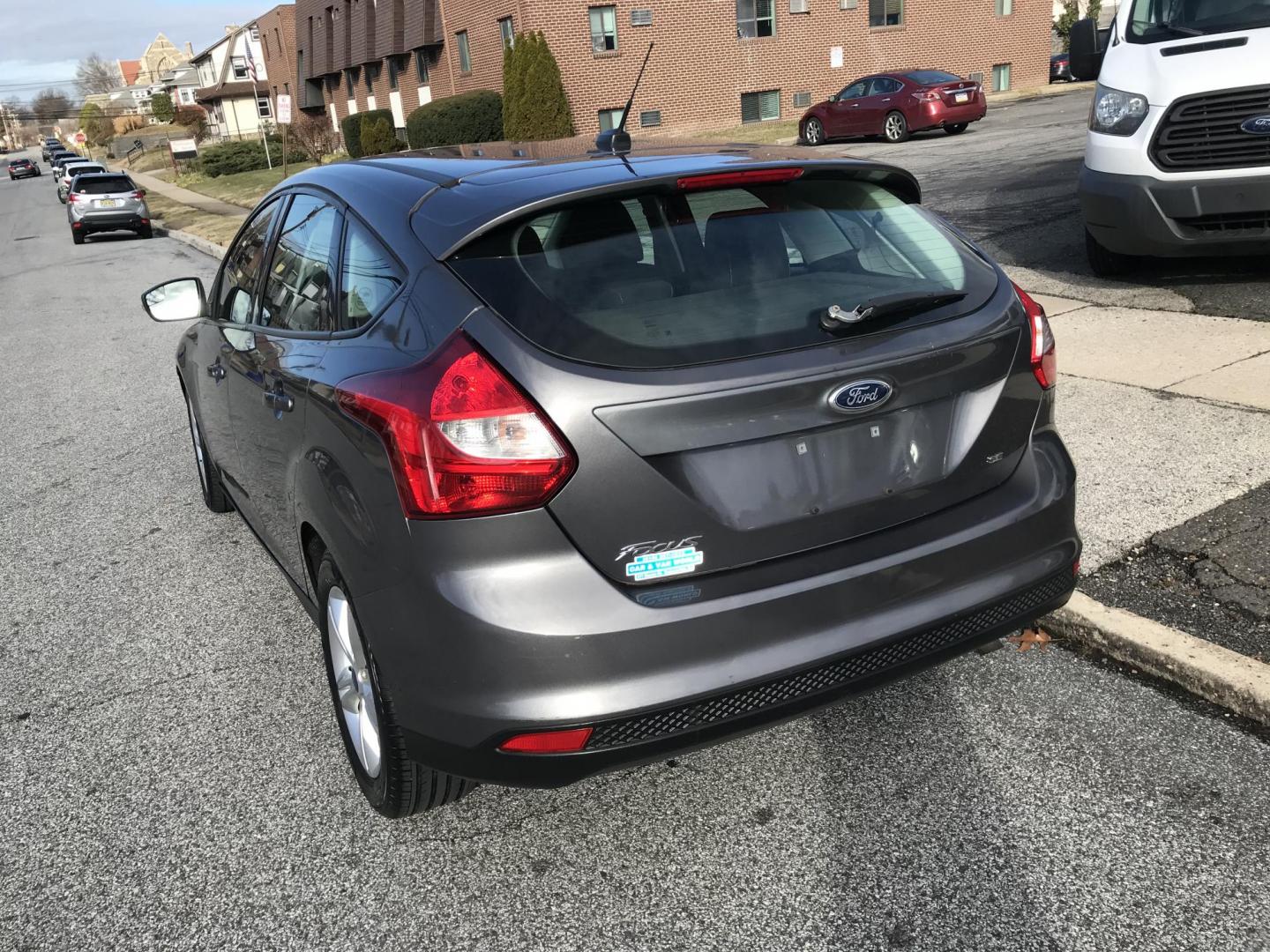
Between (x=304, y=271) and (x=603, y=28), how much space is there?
103ft

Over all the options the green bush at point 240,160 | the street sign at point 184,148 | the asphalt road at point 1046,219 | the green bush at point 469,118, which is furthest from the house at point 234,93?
the asphalt road at point 1046,219

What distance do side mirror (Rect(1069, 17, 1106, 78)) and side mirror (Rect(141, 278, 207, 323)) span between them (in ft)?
20.9

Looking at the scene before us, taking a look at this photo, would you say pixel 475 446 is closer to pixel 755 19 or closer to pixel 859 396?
pixel 859 396

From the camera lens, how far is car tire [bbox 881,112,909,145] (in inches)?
1022

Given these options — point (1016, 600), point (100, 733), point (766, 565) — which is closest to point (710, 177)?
point (766, 565)

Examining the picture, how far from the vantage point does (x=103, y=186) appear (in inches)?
1077

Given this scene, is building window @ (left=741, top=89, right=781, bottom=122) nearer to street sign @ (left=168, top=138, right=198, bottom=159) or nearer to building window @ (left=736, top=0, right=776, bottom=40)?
building window @ (left=736, top=0, right=776, bottom=40)

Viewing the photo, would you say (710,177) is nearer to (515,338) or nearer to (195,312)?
(515,338)

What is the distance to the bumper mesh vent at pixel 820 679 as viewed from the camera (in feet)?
7.93

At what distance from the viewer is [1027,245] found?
9.96 meters

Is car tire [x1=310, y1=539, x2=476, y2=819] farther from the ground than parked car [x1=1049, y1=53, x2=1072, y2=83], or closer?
closer

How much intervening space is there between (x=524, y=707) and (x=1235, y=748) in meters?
2.05

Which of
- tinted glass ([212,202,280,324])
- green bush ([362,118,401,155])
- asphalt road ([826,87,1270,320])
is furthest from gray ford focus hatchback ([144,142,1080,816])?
green bush ([362,118,401,155])

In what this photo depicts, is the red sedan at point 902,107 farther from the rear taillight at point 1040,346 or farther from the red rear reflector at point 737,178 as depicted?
the red rear reflector at point 737,178
